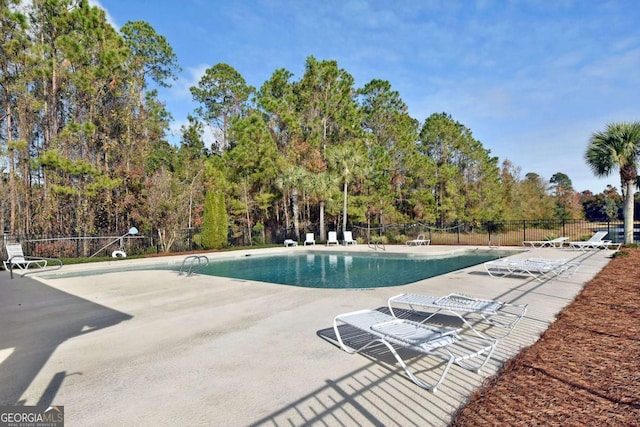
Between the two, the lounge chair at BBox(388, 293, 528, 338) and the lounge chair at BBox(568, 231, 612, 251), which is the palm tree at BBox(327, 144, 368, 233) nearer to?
the lounge chair at BBox(568, 231, 612, 251)

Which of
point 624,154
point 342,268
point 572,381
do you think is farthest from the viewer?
point 624,154

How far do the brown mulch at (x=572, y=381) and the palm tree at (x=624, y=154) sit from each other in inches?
402

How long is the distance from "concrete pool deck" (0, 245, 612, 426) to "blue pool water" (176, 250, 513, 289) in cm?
289

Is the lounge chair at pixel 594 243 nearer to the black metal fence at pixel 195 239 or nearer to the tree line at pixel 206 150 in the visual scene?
the black metal fence at pixel 195 239

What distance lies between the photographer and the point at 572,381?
2.50 m

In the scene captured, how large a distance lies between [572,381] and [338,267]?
8953 millimetres

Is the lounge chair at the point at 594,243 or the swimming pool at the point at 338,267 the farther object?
the lounge chair at the point at 594,243

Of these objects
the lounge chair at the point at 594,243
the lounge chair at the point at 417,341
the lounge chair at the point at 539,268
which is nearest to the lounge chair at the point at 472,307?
the lounge chair at the point at 417,341

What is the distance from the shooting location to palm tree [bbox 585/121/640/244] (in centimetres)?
1155

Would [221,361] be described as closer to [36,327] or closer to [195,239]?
[36,327]

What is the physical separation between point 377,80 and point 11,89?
1930 cm

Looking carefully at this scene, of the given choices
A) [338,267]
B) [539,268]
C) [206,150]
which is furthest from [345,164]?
[539,268]

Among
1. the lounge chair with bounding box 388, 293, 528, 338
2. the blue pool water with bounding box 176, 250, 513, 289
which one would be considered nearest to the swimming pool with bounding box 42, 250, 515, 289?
the blue pool water with bounding box 176, 250, 513, 289

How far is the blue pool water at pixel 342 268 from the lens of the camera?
8820mm
